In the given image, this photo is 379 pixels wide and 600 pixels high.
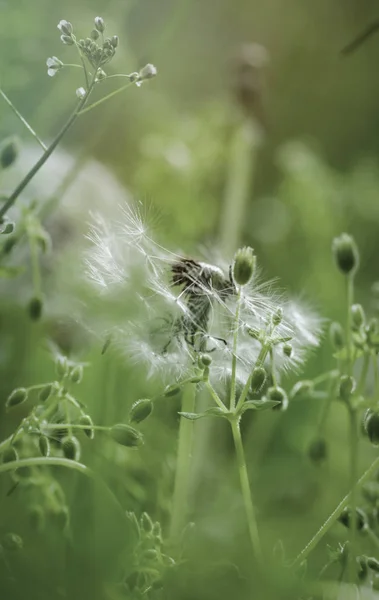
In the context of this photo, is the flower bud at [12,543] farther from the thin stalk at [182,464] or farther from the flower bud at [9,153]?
the flower bud at [9,153]

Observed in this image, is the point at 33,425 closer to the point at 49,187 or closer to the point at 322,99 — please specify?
the point at 49,187

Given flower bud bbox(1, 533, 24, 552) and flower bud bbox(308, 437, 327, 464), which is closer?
flower bud bbox(1, 533, 24, 552)

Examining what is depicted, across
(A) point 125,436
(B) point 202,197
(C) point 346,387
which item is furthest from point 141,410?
(B) point 202,197

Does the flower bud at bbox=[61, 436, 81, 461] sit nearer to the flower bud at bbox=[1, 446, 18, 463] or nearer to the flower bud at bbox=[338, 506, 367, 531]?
the flower bud at bbox=[1, 446, 18, 463]

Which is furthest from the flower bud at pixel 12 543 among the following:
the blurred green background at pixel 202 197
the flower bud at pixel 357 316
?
the flower bud at pixel 357 316

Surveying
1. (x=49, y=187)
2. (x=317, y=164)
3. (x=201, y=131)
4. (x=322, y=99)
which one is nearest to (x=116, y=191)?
(x=49, y=187)

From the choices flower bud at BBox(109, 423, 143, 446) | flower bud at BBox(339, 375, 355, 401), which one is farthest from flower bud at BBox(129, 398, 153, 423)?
flower bud at BBox(339, 375, 355, 401)
